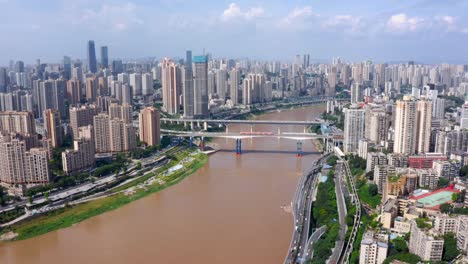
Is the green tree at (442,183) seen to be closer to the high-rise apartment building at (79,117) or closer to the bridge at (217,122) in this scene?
the bridge at (217,122)

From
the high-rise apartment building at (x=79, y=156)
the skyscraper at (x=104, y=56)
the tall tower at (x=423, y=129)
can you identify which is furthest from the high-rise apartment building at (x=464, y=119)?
the skyscraper at (x=104, y=56)

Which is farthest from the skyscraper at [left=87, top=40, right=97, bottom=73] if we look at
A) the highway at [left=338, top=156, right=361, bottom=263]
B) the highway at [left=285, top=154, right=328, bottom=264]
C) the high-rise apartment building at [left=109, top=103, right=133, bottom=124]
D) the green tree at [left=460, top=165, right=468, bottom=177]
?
A: the green tree at [left=460, top=165, right=468, bottom=177]

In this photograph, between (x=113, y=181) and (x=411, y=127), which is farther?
(x=411, y=127)

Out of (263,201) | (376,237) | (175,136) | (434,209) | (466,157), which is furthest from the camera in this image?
(175,136)

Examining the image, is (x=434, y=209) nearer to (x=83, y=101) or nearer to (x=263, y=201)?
(x=263, y=201)

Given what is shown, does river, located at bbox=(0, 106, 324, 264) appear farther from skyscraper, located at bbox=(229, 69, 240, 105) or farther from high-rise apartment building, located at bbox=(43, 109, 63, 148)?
skyscraper, located at bbox=(229, 69, 240, 105)

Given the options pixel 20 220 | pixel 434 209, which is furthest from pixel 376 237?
pixel 20 220
